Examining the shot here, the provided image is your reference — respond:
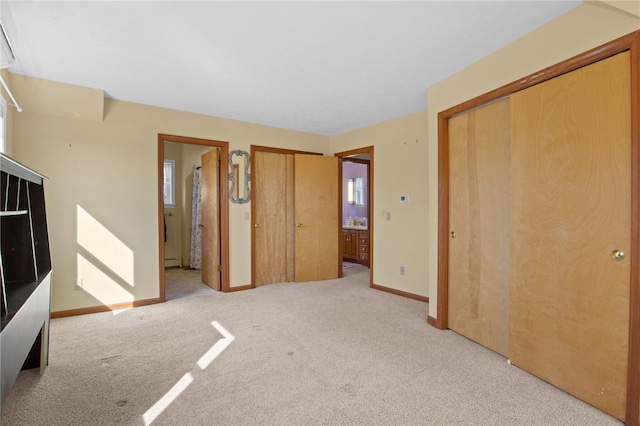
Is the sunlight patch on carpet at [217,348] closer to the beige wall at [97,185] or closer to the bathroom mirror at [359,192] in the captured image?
the beige wall at [97,185]

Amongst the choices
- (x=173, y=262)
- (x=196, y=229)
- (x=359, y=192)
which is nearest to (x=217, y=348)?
(x=196, y=229)

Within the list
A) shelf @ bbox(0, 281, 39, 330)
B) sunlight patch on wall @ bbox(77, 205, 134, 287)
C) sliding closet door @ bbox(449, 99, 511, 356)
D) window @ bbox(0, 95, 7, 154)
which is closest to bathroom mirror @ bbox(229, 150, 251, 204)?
sunlight patch on wall @ bbox(77, 205, 134, 287)

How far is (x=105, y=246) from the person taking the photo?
11.3ft

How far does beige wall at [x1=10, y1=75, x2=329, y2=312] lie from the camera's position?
3146 mm

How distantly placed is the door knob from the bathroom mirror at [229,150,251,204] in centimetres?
393

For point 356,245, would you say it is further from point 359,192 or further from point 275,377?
point 275,377

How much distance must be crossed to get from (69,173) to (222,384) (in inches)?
114

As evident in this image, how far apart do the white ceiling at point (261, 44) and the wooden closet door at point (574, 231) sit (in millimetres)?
618

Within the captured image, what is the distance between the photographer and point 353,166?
25.0ft

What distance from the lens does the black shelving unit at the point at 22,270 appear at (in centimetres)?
130

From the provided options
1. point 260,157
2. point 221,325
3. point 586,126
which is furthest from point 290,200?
point 586,126

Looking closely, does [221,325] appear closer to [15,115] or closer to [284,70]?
[284,70]

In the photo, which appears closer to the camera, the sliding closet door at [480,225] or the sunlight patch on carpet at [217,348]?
the sunlight patch on carpet at [217,348]

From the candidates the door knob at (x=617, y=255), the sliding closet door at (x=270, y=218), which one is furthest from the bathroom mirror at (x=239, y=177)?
the door knob at (x=617, y=255)
